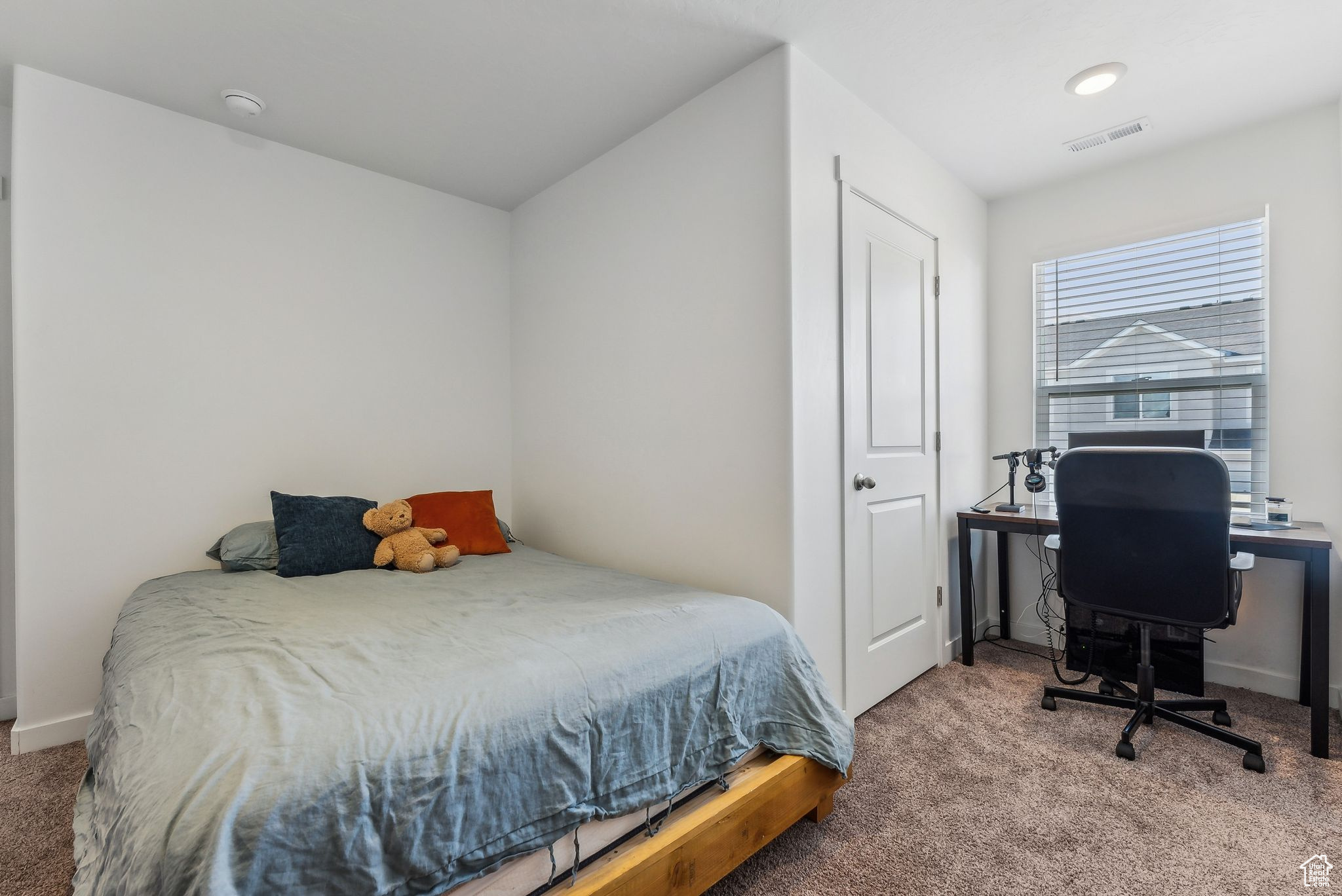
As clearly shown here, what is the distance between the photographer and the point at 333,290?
115 inches

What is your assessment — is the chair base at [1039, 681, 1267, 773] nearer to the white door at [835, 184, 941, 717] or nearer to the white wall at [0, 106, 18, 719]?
the white door at [835, 184, 941, 717]

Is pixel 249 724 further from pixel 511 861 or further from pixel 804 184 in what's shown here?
pixel 804 184

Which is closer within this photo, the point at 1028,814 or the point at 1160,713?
the point at 1028,814

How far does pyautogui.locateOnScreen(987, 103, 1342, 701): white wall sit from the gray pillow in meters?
4.15

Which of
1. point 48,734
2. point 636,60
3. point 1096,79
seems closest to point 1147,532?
point 1096,79

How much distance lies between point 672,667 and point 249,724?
859mm

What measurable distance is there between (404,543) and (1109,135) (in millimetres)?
3592

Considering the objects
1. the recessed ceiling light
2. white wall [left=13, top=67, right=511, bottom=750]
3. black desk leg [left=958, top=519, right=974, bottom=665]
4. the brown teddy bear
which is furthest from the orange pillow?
the recessed ceiling light

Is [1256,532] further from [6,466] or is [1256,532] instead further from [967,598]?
[6,466]

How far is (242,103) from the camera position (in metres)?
2.39

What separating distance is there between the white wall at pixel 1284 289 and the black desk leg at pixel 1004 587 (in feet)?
→ 2.69

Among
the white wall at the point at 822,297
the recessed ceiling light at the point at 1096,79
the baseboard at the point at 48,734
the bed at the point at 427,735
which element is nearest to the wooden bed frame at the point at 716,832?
the bed at the point at 427,735

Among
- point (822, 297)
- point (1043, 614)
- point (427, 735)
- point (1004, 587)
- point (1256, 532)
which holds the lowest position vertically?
point (1043, 614)

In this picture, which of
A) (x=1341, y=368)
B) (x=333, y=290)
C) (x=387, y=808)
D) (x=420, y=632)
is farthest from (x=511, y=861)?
(x=1341, y=368)
